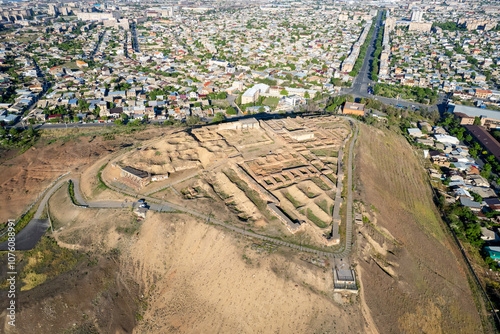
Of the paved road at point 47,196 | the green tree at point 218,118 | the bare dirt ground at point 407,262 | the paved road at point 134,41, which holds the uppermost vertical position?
the paved road at point 134,41

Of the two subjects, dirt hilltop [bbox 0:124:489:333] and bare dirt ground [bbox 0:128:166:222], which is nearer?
dirt hilltop [bbox 0:124:489:333]

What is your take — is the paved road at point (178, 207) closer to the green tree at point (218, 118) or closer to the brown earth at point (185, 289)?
the brown earth at point (185, 289)

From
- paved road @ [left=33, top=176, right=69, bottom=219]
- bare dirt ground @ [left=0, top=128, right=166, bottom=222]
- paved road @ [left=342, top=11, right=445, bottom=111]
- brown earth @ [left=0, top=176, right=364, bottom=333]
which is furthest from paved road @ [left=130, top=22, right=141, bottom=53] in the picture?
brown earth @ [left=0, top=176, right=364, bottom=333]

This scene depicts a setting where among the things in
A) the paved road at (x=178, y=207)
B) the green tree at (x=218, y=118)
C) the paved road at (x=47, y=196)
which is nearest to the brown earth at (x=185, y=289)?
the paved road at (x=178, y=207)

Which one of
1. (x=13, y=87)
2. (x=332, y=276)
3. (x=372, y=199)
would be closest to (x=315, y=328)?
(x=332, y=276)

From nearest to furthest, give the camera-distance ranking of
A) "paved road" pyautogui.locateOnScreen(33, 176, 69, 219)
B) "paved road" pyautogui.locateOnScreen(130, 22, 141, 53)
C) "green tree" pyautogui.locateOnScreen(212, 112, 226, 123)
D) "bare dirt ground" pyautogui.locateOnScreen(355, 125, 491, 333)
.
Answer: "bare dirt ground" pyautogui.locateOnScreen(355, 125, 491, 333) → "paved road" pyautogui.locateOnScreen(33, 176, 69, 219) → "green tree" pyautogui.locateOnScreen(212, 112, 226, 123) → "paved road" pyautogui.locateOnScreen(130, 22, 141, 53)

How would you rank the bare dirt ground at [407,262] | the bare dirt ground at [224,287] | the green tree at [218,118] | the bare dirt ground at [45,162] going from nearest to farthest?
the bare dirt ground at [224,287] < the bare dirt ground at [407,262] < the bare dirt ground at [45,162] < the green tree at [218,118]

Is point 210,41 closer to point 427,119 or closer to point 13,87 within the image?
point 13,87

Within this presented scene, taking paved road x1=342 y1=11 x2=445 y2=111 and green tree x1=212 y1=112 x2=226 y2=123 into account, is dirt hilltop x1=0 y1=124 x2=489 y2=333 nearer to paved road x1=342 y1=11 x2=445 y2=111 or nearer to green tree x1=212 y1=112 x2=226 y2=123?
green tree x1=212 y1=112 x2=226 y2=123
